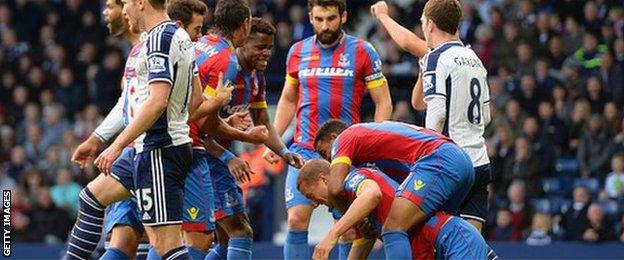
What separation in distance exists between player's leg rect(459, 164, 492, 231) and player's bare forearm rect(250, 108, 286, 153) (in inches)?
69.8

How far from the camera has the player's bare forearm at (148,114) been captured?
8.23 metres

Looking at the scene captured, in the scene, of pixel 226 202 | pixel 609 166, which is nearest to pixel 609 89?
pixel 609 166

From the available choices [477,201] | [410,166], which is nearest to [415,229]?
[410,166]

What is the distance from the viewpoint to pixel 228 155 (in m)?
10.3

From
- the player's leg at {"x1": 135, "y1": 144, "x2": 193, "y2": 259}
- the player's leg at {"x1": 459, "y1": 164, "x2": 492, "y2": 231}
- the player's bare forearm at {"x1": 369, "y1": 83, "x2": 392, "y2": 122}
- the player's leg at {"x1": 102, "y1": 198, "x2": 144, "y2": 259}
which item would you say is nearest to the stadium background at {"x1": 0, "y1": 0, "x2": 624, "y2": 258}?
the player's bare forearm at {"x1": 369, "y1": 83, "x2": 392, "y2": 122}

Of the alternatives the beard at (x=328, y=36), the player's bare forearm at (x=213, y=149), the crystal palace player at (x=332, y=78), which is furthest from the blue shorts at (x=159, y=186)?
the beard at (x=328, y=36)

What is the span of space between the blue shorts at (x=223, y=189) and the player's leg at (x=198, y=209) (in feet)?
1.51

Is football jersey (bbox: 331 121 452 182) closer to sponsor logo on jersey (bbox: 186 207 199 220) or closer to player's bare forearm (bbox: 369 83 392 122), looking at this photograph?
sponsor logo on jersey (bbox: 186 207 199 220)

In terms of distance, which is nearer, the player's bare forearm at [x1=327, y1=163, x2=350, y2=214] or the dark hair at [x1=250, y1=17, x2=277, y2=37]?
the player's bare forearm at [x1=327, y1=163, x2=350, y2=214]

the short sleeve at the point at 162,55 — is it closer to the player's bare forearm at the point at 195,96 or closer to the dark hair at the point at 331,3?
the player's bare forearm at the point at 195,96

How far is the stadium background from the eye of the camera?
57.8 ft

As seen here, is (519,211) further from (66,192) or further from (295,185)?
(295,185)

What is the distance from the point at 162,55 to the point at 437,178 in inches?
74.1

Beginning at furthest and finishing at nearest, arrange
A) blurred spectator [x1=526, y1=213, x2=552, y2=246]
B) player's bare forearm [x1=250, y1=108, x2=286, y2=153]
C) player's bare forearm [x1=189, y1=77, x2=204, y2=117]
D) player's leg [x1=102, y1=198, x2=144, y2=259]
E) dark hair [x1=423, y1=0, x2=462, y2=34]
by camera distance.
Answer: blurred spectator [x1=526, y1=213, x2=552, y2=246], player's bare forearm [x1=250, y1=108, x2=286, y2=153], dark hair [x1=423, y1=0, x2=462, y2=34], player's leg [x1=102, y1=198, x2=144, y2=259], player's bare forearm [x1=189, y1=77, x2=204, y2=117]
